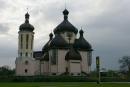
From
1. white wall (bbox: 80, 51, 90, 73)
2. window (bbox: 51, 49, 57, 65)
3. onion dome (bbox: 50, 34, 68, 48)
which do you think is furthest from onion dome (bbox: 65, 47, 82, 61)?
white wall (bbox: 80, 51, 90, 73)

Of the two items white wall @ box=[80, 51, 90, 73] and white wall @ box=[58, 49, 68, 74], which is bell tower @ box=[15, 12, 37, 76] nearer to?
white wall @ box=[58, 49, 68, 74]

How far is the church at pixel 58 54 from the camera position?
9294 cm

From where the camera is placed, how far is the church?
305 feet

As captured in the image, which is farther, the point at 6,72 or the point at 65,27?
the point at 6,72

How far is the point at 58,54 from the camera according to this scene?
93.3 meters

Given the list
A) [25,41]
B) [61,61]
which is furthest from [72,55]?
[25,41]

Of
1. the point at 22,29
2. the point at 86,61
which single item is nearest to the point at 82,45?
the point at 86,61

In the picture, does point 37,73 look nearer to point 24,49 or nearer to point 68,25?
point 24,49

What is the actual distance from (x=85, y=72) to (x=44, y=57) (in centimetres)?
1199

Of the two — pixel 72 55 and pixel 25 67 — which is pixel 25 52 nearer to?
pixel 25 67

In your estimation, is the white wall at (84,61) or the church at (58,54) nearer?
the church at (58,54)

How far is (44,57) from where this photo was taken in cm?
9856

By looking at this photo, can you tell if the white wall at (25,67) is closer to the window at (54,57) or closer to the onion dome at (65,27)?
the window at (54,57)

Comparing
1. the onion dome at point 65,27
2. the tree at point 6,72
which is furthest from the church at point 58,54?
the tree at point 6,72
